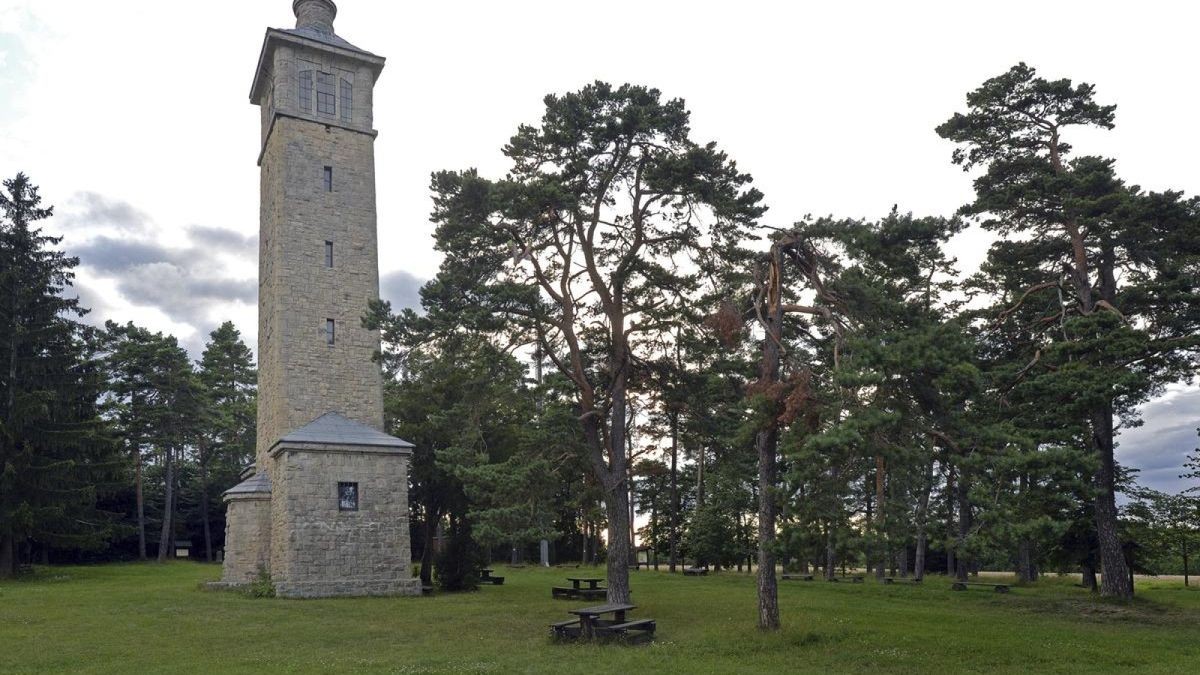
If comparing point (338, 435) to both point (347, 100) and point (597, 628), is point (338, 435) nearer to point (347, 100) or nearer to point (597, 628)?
point (347, 100)

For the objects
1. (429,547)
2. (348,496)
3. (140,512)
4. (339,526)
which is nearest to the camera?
(339,526)

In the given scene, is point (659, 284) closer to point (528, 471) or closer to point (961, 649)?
point (528, 471)

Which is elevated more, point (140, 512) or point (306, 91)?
point (306, 91)

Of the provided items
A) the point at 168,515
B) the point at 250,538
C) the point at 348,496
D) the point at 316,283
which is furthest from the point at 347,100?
the point at 168,515

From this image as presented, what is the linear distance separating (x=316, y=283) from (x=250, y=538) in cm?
804

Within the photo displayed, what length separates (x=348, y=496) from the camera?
23.5 meters

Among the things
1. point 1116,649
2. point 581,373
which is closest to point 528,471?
point 581,373

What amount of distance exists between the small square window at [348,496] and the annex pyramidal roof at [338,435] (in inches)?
45.8

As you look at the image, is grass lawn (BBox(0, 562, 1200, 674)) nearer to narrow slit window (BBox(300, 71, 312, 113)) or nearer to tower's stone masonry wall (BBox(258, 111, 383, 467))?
tower's stone masonry wall (BBox(258, 111, 383, 467))

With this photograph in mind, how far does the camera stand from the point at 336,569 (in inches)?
896

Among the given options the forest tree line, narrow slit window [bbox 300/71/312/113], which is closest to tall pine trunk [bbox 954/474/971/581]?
the forest tree line

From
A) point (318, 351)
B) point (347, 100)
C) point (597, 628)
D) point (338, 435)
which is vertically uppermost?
point (347, 100)

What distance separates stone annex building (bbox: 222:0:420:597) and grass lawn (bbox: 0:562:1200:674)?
5.38 feet

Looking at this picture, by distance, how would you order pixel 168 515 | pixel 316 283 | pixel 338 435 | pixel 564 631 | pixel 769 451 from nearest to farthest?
pixel 564 631
pixel 769 451
pixel 338 435
pixel 316 283
pixel 168 515
